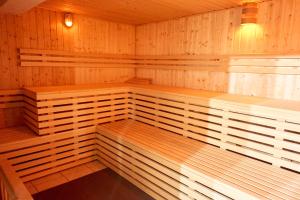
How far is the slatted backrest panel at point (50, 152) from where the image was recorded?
357 cm

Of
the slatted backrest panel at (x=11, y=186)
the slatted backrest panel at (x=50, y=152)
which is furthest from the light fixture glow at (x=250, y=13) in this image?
the slatted backrest panel at (x=11, y=186)

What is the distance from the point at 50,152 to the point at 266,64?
3923mm

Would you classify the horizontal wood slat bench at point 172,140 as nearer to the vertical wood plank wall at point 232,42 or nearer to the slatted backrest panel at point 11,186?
the vertical wood plank wall at point 232,42

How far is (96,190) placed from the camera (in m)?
3.46

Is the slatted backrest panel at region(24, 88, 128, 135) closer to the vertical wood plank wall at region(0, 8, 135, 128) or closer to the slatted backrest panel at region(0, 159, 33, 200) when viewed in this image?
the vertical wood plank wall at region(0, 8, 135, 128)

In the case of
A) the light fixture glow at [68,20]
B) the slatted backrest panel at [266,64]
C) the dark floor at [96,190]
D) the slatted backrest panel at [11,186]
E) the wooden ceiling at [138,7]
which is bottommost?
the dark floor at [96,190]

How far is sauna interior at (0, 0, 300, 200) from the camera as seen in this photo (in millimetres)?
2754

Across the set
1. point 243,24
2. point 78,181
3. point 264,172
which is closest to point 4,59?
point 78,181

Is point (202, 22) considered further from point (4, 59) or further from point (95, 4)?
point (4, 59)

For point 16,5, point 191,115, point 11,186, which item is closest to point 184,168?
point 191,115

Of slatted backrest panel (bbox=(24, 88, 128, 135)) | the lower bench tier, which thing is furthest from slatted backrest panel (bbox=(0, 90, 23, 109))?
the lower bench tier

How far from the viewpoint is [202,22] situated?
457 cm

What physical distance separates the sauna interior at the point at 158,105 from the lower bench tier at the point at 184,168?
17 mm

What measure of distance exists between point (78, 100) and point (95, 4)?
1790 mm
